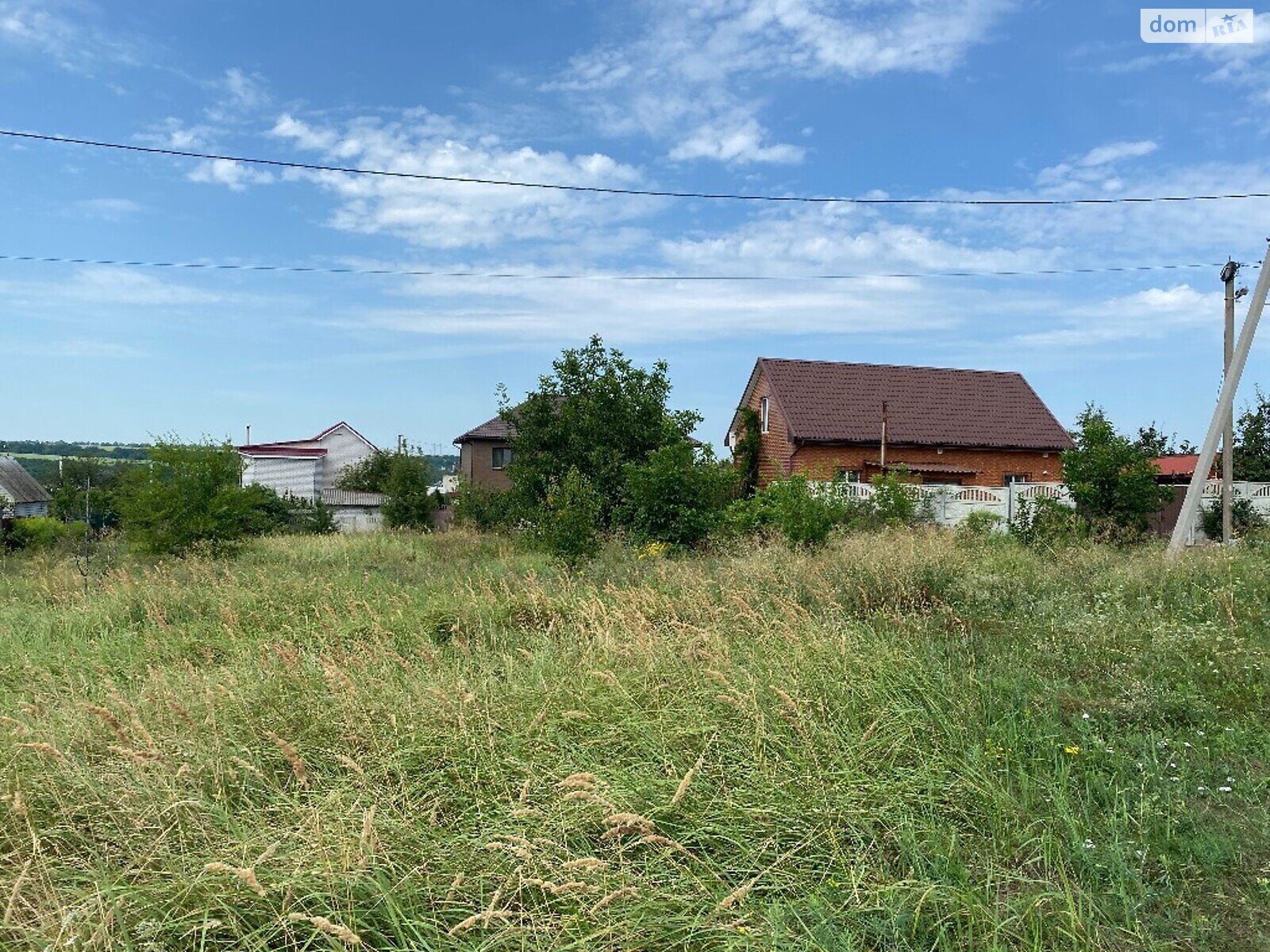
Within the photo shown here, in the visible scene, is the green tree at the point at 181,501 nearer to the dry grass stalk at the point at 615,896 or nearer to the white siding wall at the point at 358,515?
the dry grass stalk at the point at 615,896

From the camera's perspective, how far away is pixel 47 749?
3.50 metres

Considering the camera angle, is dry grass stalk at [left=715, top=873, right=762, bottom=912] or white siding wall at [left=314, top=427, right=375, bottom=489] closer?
dry grass stalk at [left=715, top=873, right=762, bottom=912]

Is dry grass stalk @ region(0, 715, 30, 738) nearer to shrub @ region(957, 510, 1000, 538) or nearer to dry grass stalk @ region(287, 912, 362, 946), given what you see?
dry grass stalk @ region(287, 912, 362, 946)

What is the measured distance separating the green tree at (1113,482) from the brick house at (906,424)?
9.62 meters

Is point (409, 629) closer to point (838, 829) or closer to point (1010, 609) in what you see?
point (838, 829)

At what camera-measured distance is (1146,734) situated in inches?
183

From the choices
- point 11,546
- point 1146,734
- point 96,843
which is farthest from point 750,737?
point 11,546

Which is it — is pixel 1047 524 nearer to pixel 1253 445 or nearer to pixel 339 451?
pixel 1253 445

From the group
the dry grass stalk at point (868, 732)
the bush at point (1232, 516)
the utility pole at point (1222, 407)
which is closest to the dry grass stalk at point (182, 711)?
the dry grass stalk at point (868, 732)

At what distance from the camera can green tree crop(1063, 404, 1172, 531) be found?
17031 millimetres

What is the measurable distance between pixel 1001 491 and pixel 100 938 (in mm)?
22223

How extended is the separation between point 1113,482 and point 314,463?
4427 cm

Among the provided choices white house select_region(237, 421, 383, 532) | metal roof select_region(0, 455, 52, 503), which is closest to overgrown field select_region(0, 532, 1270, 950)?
white house select_region(237, 421, 383, 532)

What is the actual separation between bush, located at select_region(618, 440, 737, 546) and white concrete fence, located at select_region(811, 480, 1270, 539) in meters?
5.11
